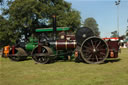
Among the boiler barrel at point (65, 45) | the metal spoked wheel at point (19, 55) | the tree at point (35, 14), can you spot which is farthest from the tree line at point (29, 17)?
the boiler barrel at point (65, 45)

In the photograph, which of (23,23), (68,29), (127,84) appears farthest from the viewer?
(23,23)

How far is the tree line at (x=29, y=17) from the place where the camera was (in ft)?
72.3

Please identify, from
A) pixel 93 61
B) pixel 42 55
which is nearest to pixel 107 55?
pixel 93 61

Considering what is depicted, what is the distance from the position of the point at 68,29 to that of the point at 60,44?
106cm

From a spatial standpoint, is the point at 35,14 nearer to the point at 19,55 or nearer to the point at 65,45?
the point at 19,55

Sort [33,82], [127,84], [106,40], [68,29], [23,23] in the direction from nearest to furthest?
[127,84], [33,82], [106,40], [68,29], [23,23]

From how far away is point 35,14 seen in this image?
2369 cm

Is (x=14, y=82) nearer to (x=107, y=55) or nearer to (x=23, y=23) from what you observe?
Answer: (x=107, y=55)

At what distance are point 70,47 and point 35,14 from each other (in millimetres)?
16512

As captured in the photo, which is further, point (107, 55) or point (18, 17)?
point (18, 17)

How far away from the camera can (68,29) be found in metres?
8.96

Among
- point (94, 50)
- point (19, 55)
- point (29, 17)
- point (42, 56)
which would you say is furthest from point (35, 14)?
point (94, 50)

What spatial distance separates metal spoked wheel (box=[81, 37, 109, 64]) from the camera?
7.83 metres

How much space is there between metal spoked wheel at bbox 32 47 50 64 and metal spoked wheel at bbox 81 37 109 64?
6.51ft
